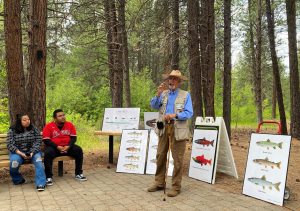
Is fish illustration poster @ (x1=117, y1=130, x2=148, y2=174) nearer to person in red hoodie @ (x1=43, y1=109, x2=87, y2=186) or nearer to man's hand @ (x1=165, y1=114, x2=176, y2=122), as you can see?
person in red hoodie @ (x1=43, y1=109, x2=87, y2=186)

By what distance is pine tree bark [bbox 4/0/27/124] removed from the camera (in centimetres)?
746

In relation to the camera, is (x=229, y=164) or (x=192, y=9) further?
(x=192, y=9)

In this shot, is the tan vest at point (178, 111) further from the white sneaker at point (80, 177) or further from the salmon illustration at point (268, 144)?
the white sneaker at point (80, 177)

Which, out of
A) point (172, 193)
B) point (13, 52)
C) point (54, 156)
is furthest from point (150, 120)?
point (172, 193)

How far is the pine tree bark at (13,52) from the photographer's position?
7.46 metres

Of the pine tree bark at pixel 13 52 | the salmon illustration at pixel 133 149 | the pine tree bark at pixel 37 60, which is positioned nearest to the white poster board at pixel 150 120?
the salmon illustration at pixel 133 149

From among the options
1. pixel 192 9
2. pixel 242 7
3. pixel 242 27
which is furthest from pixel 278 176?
pixel 242 27

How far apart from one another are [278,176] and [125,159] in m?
3.45

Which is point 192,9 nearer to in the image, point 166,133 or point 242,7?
point 166,133

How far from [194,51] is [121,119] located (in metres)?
4.88

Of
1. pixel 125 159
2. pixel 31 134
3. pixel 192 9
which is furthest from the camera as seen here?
pixel 192 9

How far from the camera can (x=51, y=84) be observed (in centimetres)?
2481

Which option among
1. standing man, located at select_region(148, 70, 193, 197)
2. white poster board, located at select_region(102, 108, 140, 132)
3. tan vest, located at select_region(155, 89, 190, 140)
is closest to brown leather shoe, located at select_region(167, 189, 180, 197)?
standing man, located at select_region(148, 70, 193, 197)

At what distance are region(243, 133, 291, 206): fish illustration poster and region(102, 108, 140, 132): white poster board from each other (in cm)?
336
